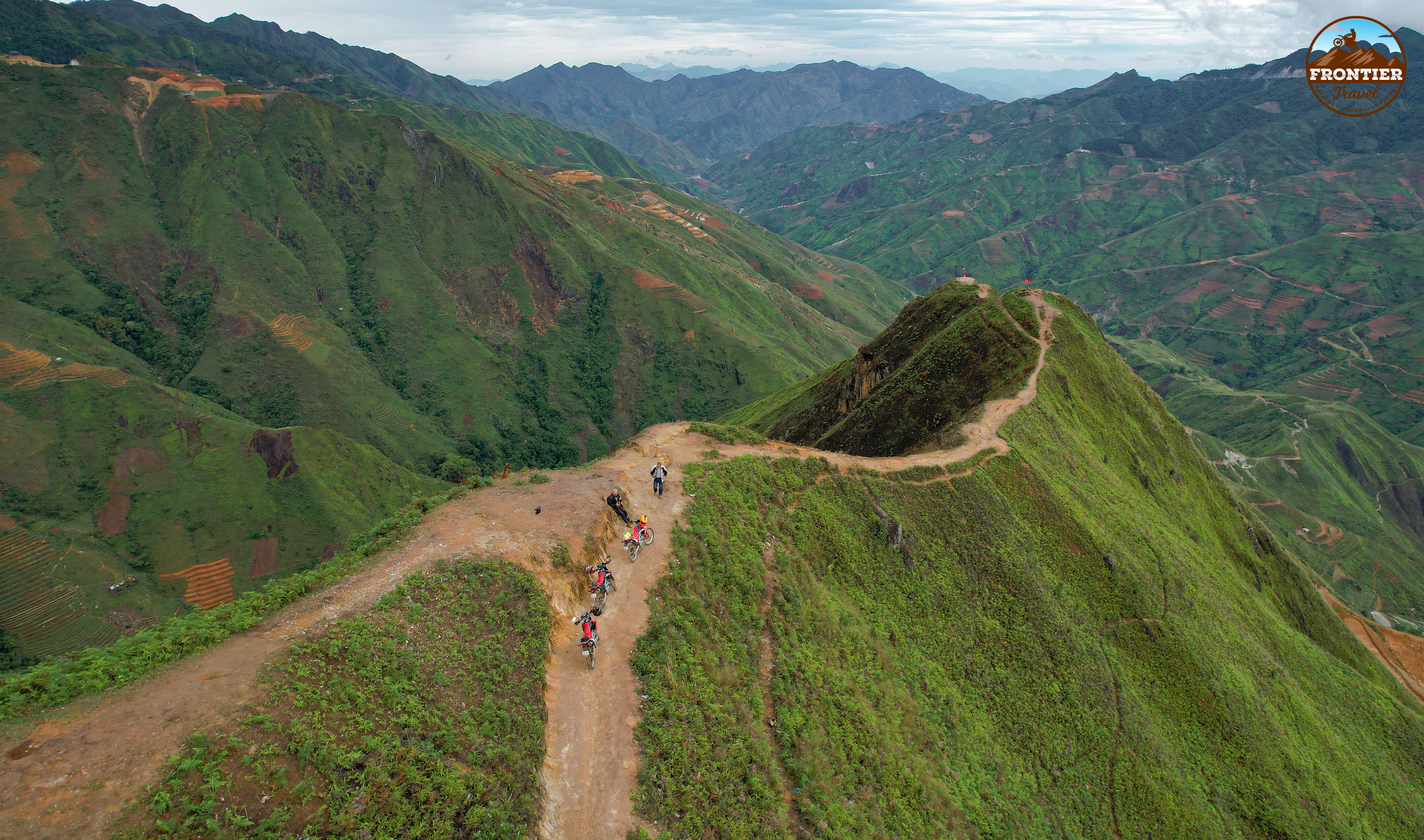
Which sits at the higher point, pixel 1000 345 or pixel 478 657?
pixel 478 657

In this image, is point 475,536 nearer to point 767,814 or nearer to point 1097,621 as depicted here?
point 767,814

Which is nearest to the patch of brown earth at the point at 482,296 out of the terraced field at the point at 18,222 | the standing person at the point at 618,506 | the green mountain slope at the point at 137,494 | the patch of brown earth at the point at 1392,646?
the green mountain slope at the point at 137,494

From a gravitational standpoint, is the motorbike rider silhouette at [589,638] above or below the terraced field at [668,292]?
above

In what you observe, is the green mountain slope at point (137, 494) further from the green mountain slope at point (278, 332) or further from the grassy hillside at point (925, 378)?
the grassy hillside at point (925, 378)

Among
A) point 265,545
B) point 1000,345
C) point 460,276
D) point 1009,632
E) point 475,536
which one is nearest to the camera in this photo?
point 475,536

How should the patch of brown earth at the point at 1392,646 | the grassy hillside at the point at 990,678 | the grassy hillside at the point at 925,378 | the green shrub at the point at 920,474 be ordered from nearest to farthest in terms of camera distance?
the grassy hillside at the point at 990,678 < the green shrub at the point at 920,474 < the grassy hillside at the point at 925,378 < the patch of brown earth at the point at 1392,646

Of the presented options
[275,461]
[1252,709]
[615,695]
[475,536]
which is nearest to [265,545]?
[275,461]

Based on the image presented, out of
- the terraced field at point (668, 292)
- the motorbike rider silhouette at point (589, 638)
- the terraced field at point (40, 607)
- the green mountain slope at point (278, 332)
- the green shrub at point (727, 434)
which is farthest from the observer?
the terraced field at point (668, 292)

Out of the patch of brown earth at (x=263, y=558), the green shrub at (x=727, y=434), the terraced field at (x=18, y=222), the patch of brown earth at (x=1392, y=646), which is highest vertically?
the terraced field at (x=18, y=222)

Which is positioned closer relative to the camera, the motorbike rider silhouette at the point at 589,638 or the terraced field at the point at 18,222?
the motorbike rider silhouette at the point at 589,638
